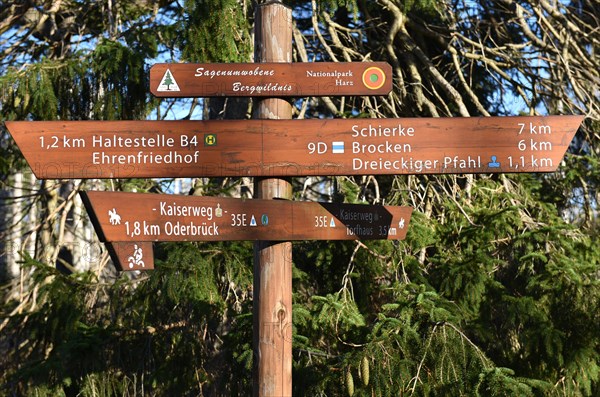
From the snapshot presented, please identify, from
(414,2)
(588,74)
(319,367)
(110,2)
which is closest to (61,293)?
(319,367)

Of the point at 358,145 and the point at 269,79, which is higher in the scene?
the point at 269,79

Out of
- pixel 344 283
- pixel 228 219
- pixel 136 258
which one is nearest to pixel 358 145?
pixel 228 219

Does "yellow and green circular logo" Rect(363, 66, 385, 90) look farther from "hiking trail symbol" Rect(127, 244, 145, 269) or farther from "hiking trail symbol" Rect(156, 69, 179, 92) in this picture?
"hiking trail symbol" Rect(127, 244, 145, 269)

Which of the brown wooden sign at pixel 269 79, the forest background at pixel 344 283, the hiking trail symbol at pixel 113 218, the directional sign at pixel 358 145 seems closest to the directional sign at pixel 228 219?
the hiking trail symbol at pixel 113 218

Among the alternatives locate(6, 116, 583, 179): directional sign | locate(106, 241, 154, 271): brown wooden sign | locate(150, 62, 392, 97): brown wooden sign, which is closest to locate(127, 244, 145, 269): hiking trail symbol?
locate(106, 241, 154, 271): brown wooden sign

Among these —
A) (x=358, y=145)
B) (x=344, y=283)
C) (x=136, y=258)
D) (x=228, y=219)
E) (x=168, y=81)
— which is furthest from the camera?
(x=344, y=283)

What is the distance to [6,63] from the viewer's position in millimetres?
8000

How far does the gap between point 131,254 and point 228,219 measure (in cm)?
49

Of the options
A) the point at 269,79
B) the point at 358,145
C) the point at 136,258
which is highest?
the point at 269,79

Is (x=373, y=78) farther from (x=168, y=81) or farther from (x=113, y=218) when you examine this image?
(x=113, y=218)

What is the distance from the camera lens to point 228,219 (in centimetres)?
326

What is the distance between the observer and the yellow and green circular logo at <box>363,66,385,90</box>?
3.56 meters

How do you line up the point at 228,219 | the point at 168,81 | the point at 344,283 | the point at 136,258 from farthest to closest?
the point at 344,283, the point at 168,81, the point at 228,219, the point at 136,258

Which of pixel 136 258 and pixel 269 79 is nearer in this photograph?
pixel 136 258
